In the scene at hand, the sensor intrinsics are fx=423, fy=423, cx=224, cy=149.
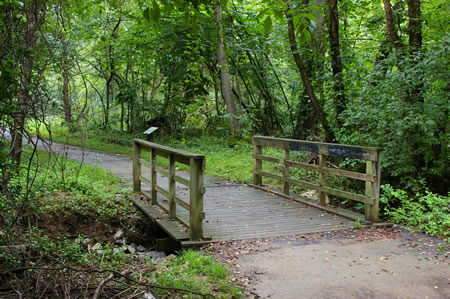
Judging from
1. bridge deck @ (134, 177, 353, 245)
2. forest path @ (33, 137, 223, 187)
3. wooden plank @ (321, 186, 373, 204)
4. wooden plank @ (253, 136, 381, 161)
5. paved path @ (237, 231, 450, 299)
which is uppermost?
wooden plank @ (253, 136, 381, 161)

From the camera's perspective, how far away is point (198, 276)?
14.4 ft

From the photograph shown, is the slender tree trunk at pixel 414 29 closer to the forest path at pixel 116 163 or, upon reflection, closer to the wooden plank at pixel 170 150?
the wooden plank at pixel 170 150

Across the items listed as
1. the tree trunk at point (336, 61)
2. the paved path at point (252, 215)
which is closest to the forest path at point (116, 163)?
the paved path at point (252, 215)

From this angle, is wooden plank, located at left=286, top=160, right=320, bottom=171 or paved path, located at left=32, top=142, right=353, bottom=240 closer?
paved path, located at left=32, top=142, right=353, bottom=240

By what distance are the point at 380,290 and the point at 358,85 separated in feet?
18.4

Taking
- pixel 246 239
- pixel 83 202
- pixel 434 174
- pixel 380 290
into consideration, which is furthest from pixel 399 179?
pixel 83 202

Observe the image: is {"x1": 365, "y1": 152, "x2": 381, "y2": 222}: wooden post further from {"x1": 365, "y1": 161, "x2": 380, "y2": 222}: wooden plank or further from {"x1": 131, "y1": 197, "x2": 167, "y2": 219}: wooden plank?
{"x1": 131, "y1": 197, "x2": 167, "y2": 219}: wooden plank

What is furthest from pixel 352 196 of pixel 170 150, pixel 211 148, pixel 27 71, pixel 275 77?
pixel 275 77

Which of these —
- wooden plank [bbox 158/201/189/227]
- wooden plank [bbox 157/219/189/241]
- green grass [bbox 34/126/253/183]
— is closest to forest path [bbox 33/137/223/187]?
green grass [bbox 34/126/253/183]

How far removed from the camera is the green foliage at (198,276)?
404 cm

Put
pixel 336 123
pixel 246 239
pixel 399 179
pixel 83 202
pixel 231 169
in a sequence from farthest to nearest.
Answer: pixel 231 169
pixel 336 123
pixel 399 179
pixel 83 202
pixel 246 239

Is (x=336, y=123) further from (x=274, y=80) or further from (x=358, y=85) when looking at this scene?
(x=274, y=80)

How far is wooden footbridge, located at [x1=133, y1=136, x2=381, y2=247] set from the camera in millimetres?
5648

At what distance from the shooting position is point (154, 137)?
1817 cm
